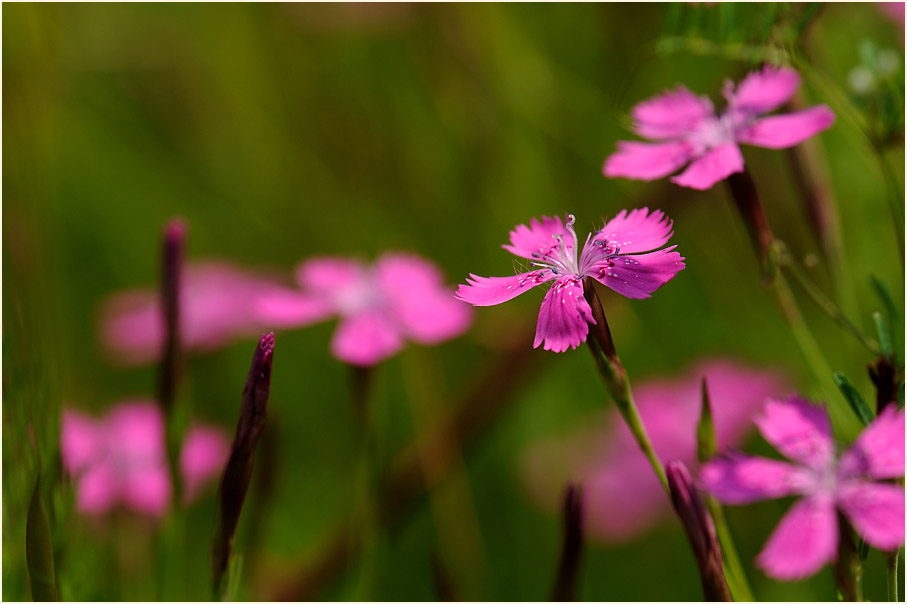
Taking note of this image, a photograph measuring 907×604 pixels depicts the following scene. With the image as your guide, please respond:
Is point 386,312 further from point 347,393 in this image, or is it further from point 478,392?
point 347,393

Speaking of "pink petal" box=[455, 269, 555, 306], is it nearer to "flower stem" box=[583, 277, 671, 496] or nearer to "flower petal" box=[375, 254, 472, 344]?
"flower stem" box=[583, 277, 671, 496]

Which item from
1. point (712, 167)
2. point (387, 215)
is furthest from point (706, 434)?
point (387, 215)

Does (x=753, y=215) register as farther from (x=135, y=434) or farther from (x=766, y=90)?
(x=135, y=434)

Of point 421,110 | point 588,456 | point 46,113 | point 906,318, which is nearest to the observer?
point 906,318

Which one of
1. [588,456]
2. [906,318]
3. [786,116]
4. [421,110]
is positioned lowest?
[588,456]

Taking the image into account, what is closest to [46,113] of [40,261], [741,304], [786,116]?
[40,261]

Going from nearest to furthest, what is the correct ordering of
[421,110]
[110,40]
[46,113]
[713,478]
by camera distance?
[713,478]
[46,113]
[421,110]
[110,40]
